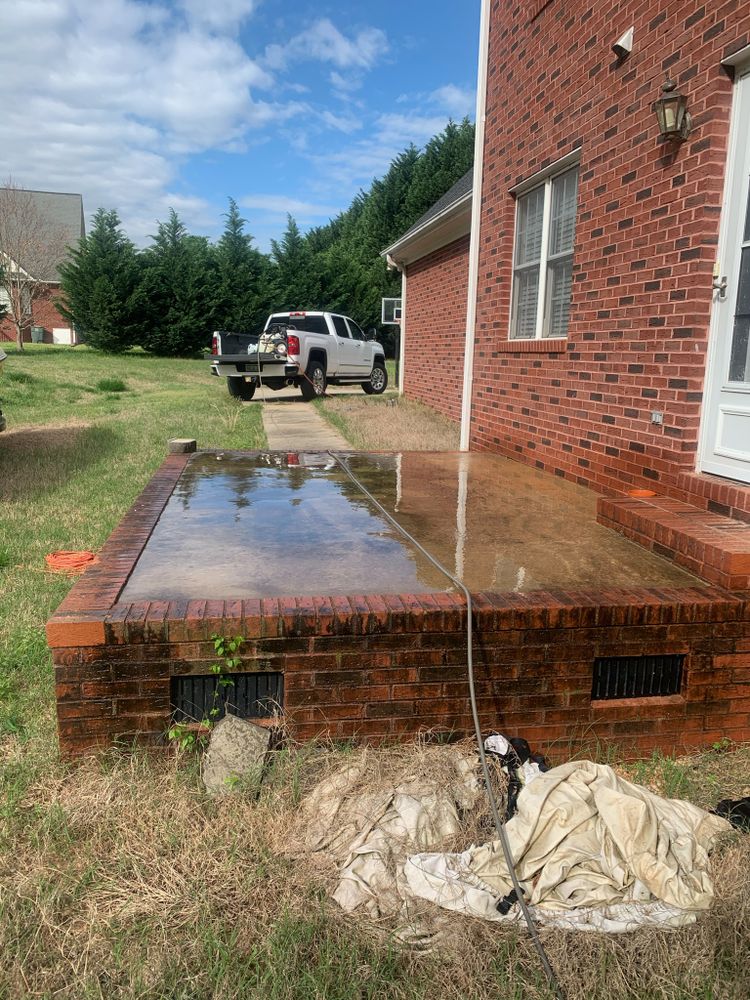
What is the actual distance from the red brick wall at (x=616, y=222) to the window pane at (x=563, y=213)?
0.20 metres

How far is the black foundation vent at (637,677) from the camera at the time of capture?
3.18 meters

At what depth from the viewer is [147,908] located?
2205mm

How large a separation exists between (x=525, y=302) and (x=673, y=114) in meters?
2.66

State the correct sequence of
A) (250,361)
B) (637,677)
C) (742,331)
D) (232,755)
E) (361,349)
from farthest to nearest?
(361,349)
(250,361)
(742,331)
(637,677)
(232,755)

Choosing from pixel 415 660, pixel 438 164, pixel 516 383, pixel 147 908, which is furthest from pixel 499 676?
pixel 438 164

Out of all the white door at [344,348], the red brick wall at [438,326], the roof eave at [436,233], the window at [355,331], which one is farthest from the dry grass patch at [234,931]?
the window at [355,331]

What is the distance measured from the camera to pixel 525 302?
687 centimetres

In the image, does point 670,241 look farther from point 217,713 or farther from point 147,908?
point 147,908

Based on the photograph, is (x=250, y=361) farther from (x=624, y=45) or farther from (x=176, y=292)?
(x=176, y=292)

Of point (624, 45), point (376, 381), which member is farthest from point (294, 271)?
point (624, 45)

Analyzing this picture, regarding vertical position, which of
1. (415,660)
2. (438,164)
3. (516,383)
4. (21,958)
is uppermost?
(438,164)

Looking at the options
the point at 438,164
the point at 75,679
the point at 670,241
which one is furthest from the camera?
the point at 438,164

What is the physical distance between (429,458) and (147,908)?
5.30m

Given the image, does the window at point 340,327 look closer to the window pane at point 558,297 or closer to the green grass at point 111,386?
the green grass at point 111,386
